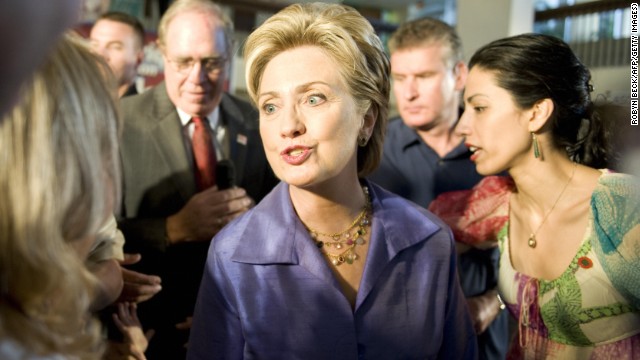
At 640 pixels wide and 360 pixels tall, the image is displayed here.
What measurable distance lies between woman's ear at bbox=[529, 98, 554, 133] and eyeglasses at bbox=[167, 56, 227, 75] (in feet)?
4.37

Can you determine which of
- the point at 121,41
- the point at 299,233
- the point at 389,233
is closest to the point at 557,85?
the point at 389,233

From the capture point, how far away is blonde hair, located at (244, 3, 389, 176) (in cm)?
A: 171

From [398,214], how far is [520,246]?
19.1 inches

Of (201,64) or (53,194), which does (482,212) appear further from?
(53,194)

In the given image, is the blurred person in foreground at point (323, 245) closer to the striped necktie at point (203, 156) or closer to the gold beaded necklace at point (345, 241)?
the gold beaded necklace at point (345, 241)

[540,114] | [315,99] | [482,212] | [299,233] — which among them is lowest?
[482,212]

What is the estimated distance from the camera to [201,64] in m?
2.66

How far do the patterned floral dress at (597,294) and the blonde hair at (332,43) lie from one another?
726mm

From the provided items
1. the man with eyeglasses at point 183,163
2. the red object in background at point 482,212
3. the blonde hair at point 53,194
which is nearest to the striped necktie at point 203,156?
the man with eyeglasses at point 183,163

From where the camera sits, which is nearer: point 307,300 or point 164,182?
point 307,300

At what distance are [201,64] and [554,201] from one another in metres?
1.50

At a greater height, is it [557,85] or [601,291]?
[557,85]

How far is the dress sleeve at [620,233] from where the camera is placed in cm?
177

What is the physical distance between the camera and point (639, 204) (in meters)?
1.81
